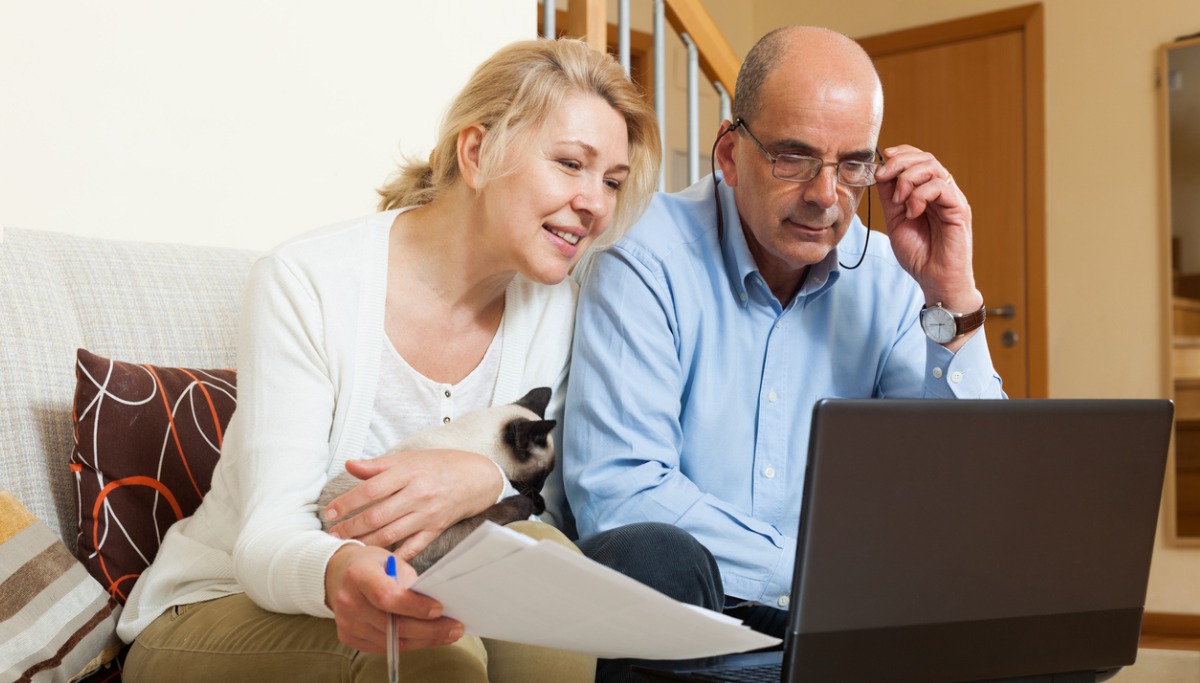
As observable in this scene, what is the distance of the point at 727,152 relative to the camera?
58.6 inches

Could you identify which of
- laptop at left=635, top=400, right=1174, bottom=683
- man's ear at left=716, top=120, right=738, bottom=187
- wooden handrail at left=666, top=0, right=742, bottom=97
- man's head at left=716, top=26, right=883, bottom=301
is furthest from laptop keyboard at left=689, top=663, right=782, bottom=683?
wooden handrail at left=666, top=0, right=742, bottom=97

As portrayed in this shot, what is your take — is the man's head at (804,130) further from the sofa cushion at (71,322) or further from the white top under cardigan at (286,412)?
the sofa cushion at (71,322)

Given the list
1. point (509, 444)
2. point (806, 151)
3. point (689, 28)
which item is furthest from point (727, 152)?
point (689, 28)

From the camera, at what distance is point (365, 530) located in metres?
0.97

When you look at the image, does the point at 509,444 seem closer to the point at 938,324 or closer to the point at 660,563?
the point at 660,563

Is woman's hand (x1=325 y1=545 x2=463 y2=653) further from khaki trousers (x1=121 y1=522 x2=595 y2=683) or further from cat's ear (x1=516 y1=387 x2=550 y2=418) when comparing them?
cat's ear (x1=516 y1=387 x2=550 y2=418)

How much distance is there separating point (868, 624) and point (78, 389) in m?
1.01

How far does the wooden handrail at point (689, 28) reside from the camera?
2.31 metres

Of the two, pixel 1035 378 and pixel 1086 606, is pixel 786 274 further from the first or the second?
pixel 1035 378

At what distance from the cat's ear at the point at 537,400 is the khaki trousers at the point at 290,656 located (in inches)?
7.1

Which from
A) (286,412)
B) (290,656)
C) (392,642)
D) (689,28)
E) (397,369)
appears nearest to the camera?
(392,642)

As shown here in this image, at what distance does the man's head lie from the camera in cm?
134

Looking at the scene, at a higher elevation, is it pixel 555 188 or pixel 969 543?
pixel 555 188

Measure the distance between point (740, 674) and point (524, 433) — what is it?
0.46 meters
